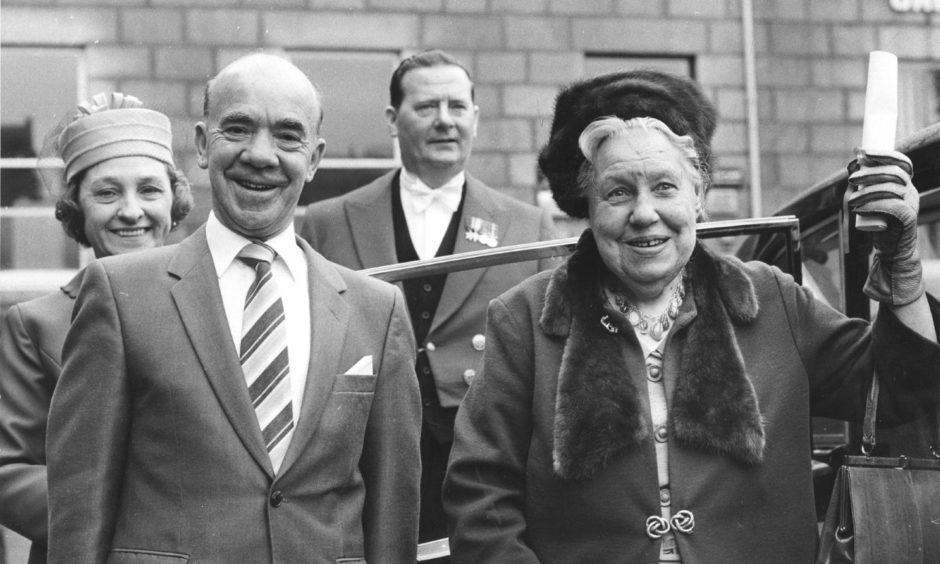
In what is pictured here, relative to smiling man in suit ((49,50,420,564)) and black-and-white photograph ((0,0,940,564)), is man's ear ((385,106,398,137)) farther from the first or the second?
smiling man in suit ((49,50,420,564))

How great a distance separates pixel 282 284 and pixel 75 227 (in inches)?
48.5

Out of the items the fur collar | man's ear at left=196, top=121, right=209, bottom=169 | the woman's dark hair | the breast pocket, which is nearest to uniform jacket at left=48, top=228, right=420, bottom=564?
the breast pocket

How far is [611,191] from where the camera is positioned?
Answer: 2.86 m

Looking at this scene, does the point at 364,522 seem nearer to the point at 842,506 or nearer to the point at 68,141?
the point at 842,506

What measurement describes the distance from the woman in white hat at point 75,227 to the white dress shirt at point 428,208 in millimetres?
936

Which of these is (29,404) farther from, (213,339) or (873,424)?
(873,424)

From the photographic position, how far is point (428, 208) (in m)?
4.64

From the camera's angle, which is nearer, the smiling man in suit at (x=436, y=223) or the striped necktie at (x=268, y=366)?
the striped necktie at (x=268, y=366)

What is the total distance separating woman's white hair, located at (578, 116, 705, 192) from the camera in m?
2.87

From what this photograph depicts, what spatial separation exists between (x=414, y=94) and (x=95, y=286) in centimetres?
249

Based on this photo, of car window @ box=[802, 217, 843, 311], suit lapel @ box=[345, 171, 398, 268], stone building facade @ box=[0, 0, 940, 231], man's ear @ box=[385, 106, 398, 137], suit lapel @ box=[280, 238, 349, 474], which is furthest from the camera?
stone building facade @ box=[0, 0, 940, 231]

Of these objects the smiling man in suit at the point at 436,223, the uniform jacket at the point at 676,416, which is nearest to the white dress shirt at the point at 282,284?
the uniform jacket at the point at 676,416

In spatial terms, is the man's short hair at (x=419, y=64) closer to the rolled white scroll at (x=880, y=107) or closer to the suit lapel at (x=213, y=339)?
the suit lapel at (x=213, y=339)

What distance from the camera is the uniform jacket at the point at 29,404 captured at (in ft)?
9.95
